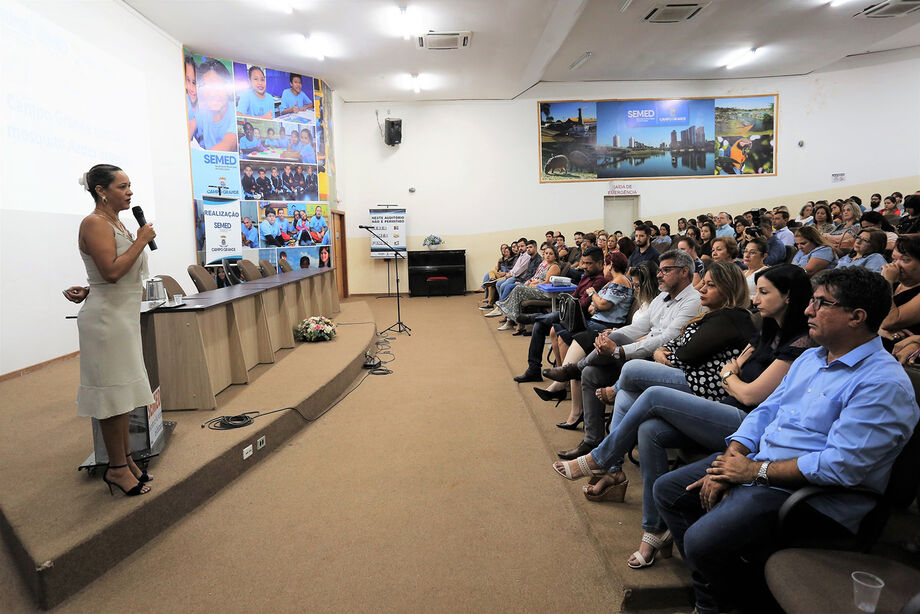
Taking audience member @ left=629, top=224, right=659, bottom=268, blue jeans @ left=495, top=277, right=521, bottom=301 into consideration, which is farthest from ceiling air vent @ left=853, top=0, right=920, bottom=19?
blue jeans @ left=495, top=277, right=521, bottom=301

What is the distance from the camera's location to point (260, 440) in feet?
10.3

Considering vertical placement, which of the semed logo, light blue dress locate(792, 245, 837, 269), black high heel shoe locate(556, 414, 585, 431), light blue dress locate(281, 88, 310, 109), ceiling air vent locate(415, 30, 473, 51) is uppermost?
ceiling air vent locate(415, 30, 473, 51)

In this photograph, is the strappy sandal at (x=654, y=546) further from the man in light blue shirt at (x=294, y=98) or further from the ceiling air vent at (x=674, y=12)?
the man in light blue shirt at (x=294, y=98)

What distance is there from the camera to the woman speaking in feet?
7.19

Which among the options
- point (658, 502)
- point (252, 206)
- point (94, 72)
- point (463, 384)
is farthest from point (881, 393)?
point (252, 206)

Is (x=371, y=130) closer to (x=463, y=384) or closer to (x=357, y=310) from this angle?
(x=357, y=310)

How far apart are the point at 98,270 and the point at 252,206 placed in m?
7.16

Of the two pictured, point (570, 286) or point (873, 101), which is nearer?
point (570, 286)

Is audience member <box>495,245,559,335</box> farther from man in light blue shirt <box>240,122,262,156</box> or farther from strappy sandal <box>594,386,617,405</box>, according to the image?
man in light blue shirt <box>240,122,262,156</box>

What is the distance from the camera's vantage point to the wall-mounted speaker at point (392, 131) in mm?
11227

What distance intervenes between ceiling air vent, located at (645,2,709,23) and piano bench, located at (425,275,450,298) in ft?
19.9

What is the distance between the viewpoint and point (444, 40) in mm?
8125

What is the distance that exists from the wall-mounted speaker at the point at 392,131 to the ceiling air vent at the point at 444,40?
293cm

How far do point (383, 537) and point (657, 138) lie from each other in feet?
36.7
